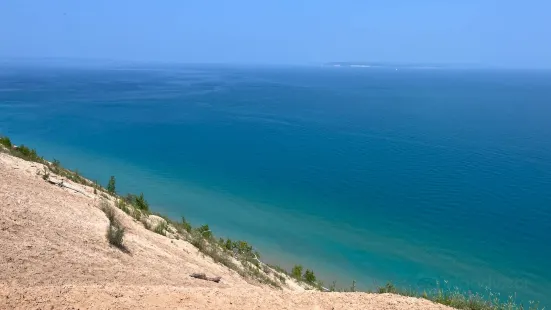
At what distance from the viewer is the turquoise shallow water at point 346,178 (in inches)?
1062

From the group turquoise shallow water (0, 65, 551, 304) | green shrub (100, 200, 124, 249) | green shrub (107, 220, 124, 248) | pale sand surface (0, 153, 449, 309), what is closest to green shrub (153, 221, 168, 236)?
pale sand surface (0, 153, 449, 309)

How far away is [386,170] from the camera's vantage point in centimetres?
4400

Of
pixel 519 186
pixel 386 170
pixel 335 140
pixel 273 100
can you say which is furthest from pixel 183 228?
pixel 273 100

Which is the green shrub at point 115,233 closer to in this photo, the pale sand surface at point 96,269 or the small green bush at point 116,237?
the small green bush at point 116,237

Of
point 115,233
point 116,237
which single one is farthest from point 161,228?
point 116,237

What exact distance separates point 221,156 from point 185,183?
10483mm

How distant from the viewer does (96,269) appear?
10727 millimetres

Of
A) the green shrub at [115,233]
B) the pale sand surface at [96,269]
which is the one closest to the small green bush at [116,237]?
the green shrub at [115,233]

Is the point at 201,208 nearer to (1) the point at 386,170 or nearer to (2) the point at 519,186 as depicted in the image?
(1) the point at 386,170

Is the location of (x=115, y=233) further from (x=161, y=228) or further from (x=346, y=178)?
(x=346, y=178)

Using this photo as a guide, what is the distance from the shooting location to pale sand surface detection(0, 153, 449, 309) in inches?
334

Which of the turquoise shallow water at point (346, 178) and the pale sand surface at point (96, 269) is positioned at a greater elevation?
the pale sand surface at point (96, 269)

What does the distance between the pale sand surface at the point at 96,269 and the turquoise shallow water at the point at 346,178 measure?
43.0 ft

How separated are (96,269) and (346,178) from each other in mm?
32622
